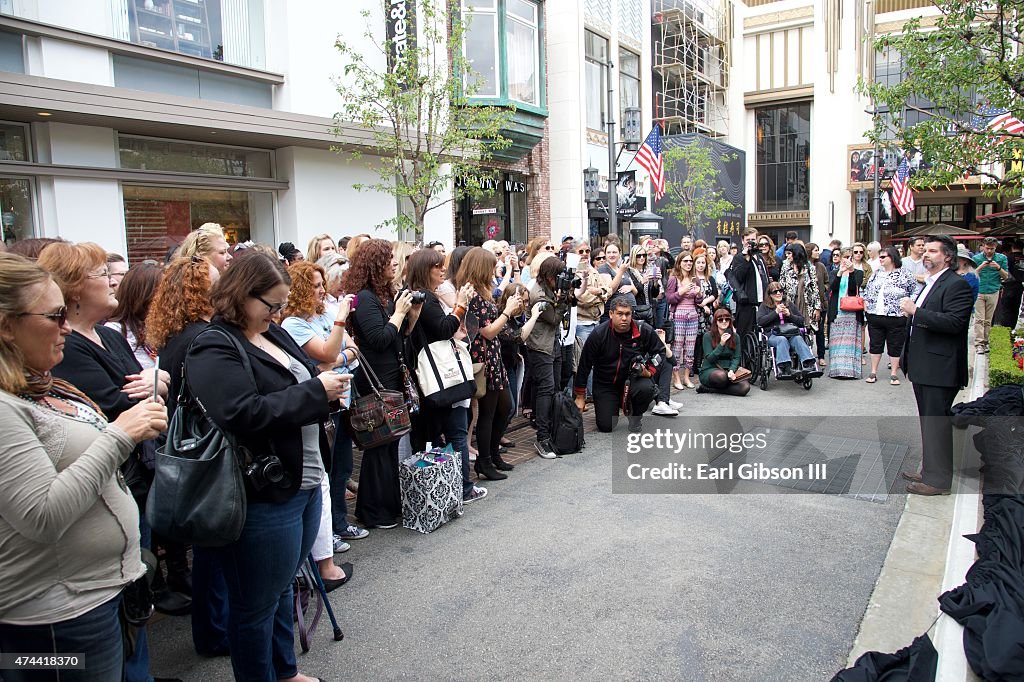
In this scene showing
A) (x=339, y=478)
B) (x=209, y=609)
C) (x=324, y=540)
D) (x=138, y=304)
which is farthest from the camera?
(x=339, y=478)

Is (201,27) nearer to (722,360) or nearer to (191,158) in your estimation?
(191,158)

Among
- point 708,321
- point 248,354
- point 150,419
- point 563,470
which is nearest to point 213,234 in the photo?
point 248,354

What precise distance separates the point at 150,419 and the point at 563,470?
4640 mm

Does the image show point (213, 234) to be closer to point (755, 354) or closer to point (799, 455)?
point (799, 455)

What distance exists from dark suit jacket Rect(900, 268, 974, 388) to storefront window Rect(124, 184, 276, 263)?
10226mm

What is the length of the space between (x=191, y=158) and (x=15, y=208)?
2.90 metres

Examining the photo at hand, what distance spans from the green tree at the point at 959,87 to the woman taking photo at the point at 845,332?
3059mm

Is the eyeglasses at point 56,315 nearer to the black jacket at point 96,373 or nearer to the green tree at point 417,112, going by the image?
the black jacket at point 96,373

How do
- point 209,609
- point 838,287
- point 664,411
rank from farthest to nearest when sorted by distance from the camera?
point 838,287
point 664,411
point 209,609

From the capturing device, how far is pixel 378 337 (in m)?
4.75

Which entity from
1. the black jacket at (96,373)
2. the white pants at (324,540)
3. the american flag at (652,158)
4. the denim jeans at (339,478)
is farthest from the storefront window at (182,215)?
the american flag at (652,158)

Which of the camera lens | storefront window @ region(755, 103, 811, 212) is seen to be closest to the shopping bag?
the camera lens

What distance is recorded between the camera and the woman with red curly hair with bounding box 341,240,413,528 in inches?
188

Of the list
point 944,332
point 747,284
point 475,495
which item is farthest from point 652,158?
point 475,495
